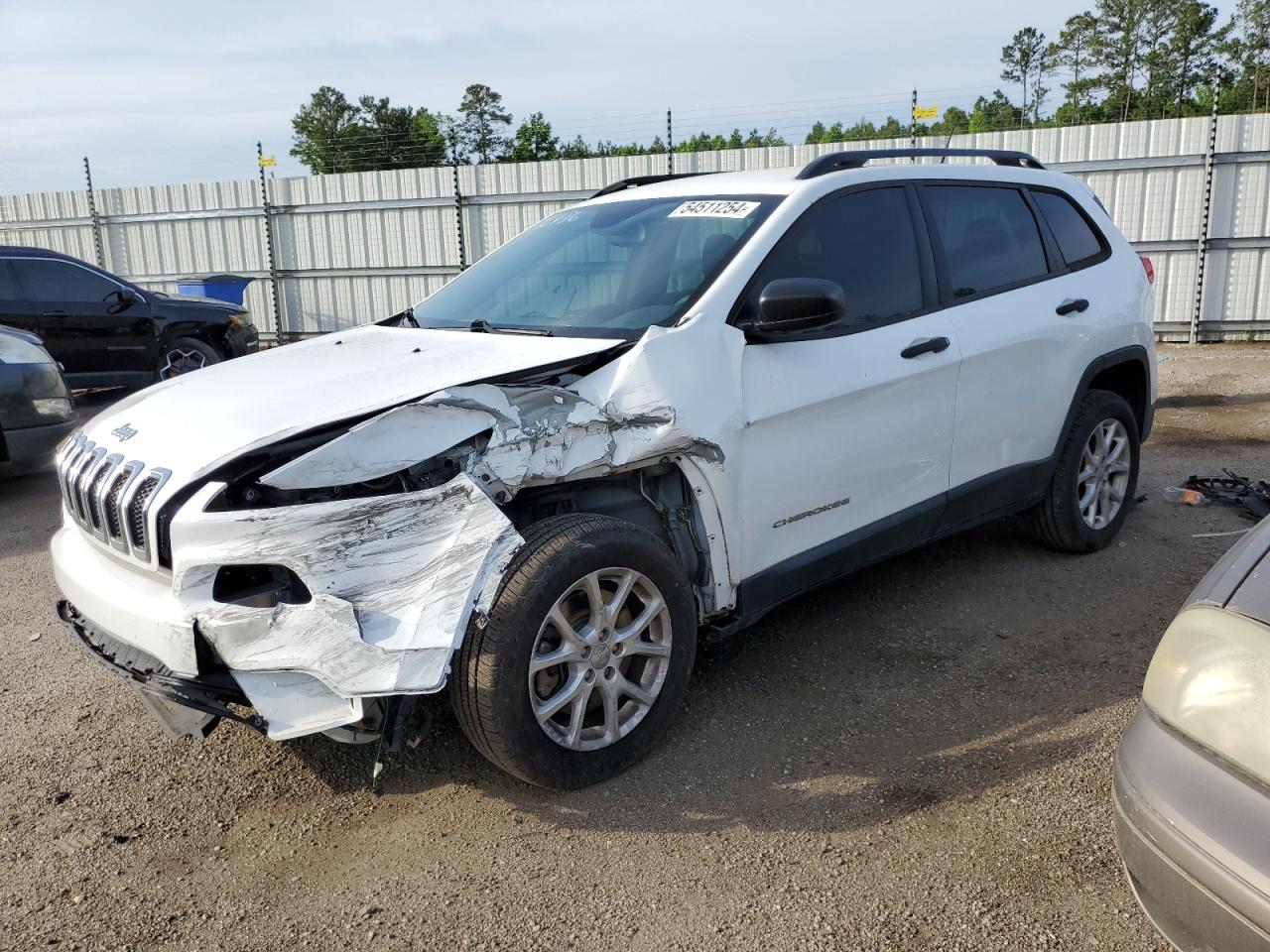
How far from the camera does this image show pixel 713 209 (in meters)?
3.75

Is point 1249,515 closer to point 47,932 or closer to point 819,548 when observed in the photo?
point 819,548

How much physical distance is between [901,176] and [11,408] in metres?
5.71

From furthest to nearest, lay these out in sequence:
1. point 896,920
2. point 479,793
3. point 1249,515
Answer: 1. point 1249,515
2. point 479,793
3. point 896,920

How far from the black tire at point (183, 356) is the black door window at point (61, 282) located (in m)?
0.77

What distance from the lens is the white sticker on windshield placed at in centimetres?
366

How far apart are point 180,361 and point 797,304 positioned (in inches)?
360

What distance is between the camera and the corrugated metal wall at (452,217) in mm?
12516

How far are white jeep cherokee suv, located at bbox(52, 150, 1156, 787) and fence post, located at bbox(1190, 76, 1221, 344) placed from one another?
31.5 ft

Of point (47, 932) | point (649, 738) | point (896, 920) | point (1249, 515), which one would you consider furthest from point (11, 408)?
point (1249, 515)

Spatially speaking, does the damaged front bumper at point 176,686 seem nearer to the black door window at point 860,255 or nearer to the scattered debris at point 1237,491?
the black door window at point 860,255

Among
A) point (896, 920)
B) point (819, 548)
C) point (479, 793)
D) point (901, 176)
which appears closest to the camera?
point (896, 920)

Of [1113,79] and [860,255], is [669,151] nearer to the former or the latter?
[860,255]

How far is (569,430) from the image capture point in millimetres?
2879

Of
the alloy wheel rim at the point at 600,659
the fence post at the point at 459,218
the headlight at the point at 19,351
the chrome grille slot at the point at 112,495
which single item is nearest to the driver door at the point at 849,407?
the alloy wheel rim at the point at 600,659
